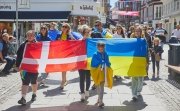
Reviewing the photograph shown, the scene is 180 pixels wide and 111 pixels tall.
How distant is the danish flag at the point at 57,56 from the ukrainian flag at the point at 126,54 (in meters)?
0.23

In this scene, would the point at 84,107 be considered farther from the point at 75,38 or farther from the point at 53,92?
the point at 75,38

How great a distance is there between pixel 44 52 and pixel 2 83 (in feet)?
11.0

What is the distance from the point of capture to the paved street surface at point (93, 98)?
9.49 metres

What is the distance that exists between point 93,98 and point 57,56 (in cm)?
133

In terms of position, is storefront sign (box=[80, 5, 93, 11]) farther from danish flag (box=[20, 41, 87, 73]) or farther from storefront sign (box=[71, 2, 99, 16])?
danish flag (box=[20, 41, 87, 73])

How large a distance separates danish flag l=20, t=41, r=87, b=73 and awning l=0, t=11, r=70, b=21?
20.7 metres

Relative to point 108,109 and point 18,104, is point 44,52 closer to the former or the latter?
point 18,104

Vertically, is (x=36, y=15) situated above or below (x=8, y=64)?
above

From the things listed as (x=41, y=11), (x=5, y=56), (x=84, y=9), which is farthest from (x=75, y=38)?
(x=84, y=9)

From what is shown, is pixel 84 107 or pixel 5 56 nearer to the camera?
pixel 84 107

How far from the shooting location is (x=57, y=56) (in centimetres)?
1065

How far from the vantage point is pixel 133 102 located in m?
10.1

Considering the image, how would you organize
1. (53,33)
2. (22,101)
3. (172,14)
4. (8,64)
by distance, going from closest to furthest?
(22,101) → (53,33) → (8,64) → (172,14)

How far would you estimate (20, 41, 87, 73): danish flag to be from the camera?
10.3 m
